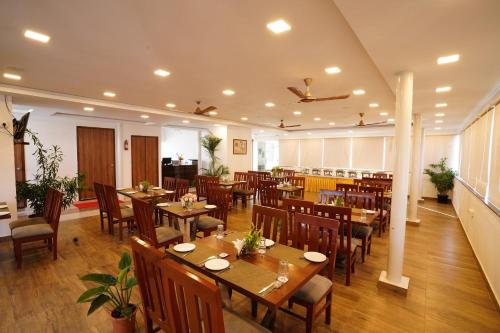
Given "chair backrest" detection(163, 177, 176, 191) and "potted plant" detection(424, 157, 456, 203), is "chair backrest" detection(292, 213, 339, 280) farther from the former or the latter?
"potted plant" detection(424, 157, 456, 203)

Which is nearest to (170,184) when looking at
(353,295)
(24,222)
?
(24,222)

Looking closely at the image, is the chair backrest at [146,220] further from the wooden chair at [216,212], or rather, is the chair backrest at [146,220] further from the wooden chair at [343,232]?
the wooden chair at [343,232]

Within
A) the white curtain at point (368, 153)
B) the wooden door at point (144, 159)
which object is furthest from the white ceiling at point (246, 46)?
the white curtain at point (368, 153)

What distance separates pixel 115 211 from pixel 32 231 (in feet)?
3.59

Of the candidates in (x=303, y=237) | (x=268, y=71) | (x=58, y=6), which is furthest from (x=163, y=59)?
(x=303, y=237)

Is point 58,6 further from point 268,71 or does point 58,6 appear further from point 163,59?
point 268,71

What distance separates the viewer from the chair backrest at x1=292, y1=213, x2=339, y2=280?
232cm

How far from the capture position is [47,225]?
352 centimetres

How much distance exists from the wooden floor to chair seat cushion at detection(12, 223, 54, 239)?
0.43 m

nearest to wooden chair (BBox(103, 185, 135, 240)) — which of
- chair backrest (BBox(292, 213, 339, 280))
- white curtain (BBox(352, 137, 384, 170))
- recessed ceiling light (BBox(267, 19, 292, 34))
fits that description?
chair backrest (BBox(292, 213, 339, 280))

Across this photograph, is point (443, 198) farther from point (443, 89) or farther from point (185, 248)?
point (185, 248)

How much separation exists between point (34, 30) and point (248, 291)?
9.11 feet

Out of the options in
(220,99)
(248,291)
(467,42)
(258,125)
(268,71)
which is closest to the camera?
(248,291)

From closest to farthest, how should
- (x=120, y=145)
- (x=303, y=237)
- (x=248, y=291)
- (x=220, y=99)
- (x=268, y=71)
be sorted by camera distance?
(x=248, y=291) → (x=303, y=237) → (x=268, y=71) → (x=220, y=99) → (x=120, y=145)
